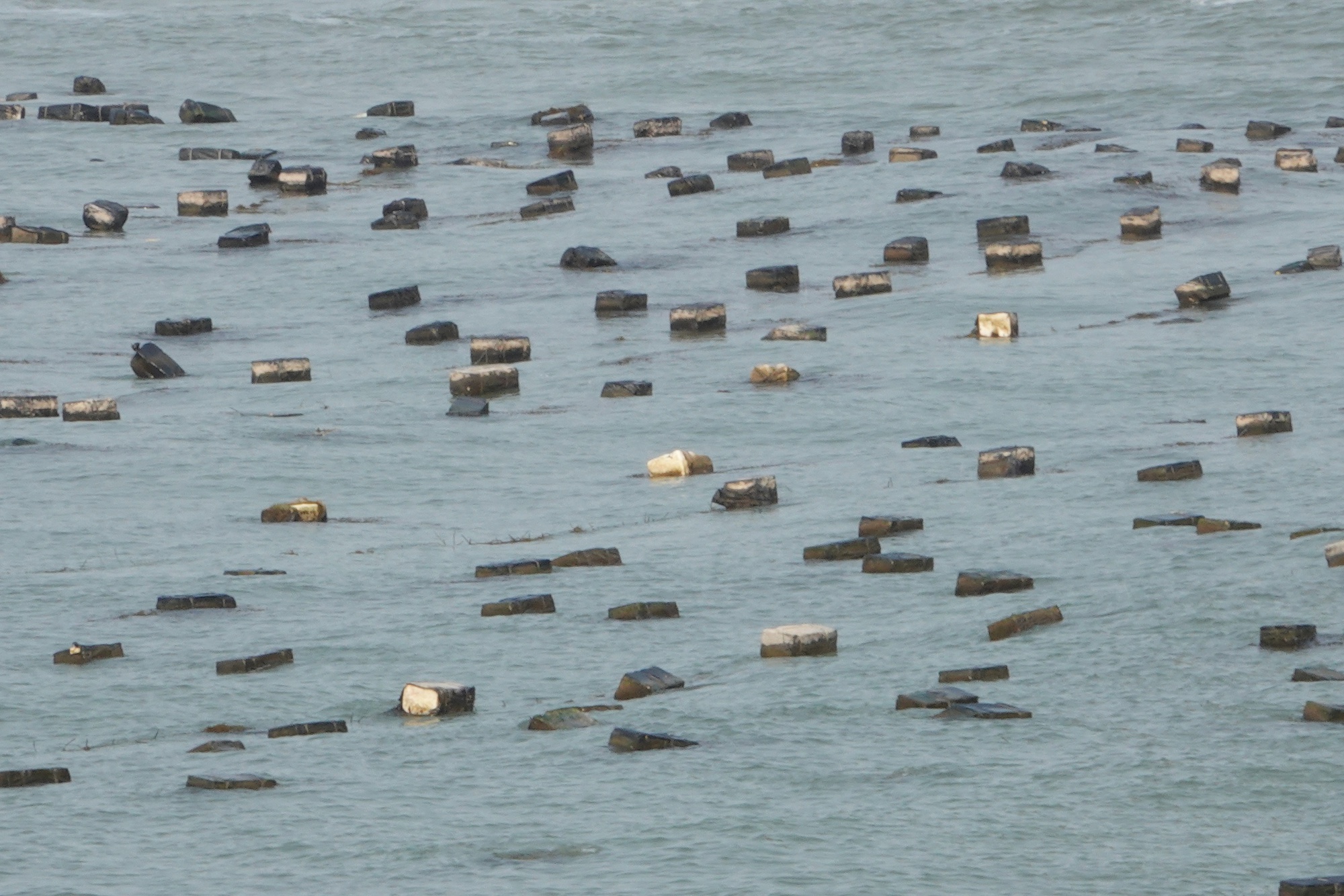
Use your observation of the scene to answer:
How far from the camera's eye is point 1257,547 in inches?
300

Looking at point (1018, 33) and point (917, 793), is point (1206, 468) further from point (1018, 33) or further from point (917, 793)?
point (1018, 33)

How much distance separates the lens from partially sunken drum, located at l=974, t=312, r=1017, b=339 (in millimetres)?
12672

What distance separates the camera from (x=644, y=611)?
7.53 metres

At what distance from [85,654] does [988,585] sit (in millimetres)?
2739

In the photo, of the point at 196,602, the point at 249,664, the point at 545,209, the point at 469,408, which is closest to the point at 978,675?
the point at 249,664

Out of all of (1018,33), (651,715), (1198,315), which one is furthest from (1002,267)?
(1018,33)

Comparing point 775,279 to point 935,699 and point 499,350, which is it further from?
point 935,699

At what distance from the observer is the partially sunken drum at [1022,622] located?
6938mm

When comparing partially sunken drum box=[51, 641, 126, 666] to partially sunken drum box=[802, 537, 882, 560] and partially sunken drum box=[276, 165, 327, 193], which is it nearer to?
partially sunken drum box=[802, 537, 882, 560]

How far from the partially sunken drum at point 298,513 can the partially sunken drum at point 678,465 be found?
4.70ft

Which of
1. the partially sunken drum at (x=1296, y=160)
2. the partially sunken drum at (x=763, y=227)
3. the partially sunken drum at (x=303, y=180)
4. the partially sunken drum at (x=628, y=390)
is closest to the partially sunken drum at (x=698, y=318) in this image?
the partially sunken drum at (x=628, y=390)

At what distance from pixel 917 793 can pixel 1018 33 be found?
21.9m

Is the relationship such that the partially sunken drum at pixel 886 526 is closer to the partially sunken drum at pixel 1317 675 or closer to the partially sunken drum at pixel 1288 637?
the partially sunken drum at pixel 1288 637

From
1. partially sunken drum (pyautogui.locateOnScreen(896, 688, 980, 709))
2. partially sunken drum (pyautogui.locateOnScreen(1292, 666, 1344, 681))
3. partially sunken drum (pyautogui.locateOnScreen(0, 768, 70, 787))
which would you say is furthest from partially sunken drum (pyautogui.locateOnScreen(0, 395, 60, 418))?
partially sunken drum (pyautogui.locateOnScreen(1292, 666, 1344, 681))
